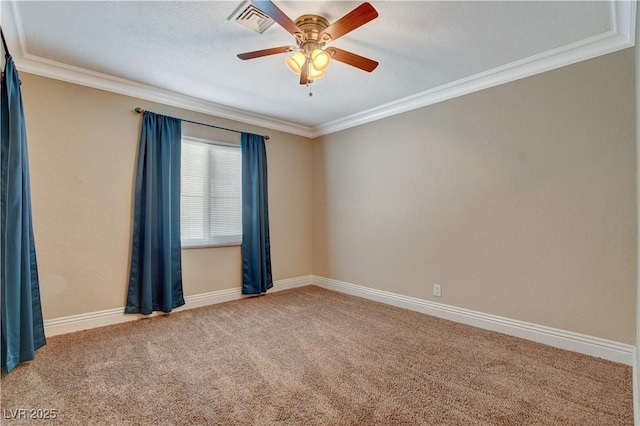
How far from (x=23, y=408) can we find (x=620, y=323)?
13.2 ft

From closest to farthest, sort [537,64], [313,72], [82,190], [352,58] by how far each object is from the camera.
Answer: [352,58] < [313,72] < [537,64] < [82,190]

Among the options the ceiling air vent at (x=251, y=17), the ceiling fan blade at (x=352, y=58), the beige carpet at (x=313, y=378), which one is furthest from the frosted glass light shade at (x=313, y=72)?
the beige carpet at (x=313, y=378)

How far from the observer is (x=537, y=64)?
2.69m

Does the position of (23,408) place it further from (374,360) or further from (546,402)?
(546,402)

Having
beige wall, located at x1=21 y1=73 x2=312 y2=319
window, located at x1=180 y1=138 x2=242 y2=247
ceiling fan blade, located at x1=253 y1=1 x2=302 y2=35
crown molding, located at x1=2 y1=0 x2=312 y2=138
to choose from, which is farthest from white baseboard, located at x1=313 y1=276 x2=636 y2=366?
ceiling fan blade, located at x1=253 y1=1 x2=302 y2=35

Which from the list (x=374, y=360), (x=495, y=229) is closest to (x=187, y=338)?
(x=374, y=360)

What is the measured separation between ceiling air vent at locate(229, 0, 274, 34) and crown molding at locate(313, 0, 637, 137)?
6.46 feet

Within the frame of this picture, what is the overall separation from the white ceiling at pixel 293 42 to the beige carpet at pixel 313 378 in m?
2.43

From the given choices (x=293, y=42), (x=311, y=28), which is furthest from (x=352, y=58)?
(x=293, y=42)

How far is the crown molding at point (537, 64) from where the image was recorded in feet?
7.00

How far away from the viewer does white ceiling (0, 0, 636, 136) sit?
2064 millimetres

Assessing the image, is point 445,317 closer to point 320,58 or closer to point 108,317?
point 320,58

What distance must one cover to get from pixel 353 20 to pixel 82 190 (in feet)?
9.58

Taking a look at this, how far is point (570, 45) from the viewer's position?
2455 mm
